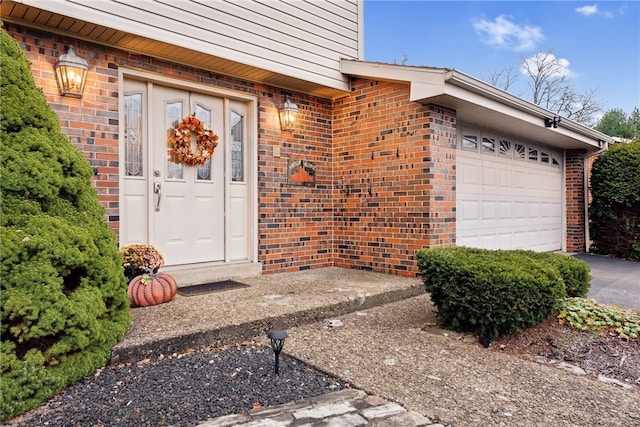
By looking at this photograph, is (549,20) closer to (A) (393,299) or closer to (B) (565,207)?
(B) (565,207)

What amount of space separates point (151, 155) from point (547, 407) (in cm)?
410

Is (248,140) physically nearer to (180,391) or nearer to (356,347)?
(356,347)

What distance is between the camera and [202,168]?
16.4 feet

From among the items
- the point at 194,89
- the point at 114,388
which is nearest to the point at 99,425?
the point at 114,388

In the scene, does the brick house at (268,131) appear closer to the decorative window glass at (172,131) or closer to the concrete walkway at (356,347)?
the decorative window glass at (172,131)

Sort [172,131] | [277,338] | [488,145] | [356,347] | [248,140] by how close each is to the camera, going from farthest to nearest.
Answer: [488,145], [248,140], [172,131], [356,347], [277,338]

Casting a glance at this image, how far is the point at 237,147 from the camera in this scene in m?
5.35

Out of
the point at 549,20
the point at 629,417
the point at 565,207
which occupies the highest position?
the point at 549,20

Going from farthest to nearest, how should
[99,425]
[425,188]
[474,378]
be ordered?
[425,188] → [474,378] → [99,425]

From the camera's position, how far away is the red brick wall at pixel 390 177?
17.2 ft

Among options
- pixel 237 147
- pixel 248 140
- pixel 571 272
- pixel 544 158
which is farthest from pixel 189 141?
pixel 544 158

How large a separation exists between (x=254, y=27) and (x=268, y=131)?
122cm

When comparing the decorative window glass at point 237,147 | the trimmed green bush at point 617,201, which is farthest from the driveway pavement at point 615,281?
the decorative window glass at point 237,147

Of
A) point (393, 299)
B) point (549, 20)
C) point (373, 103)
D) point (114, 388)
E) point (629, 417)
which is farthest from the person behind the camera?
point (549, 20)
